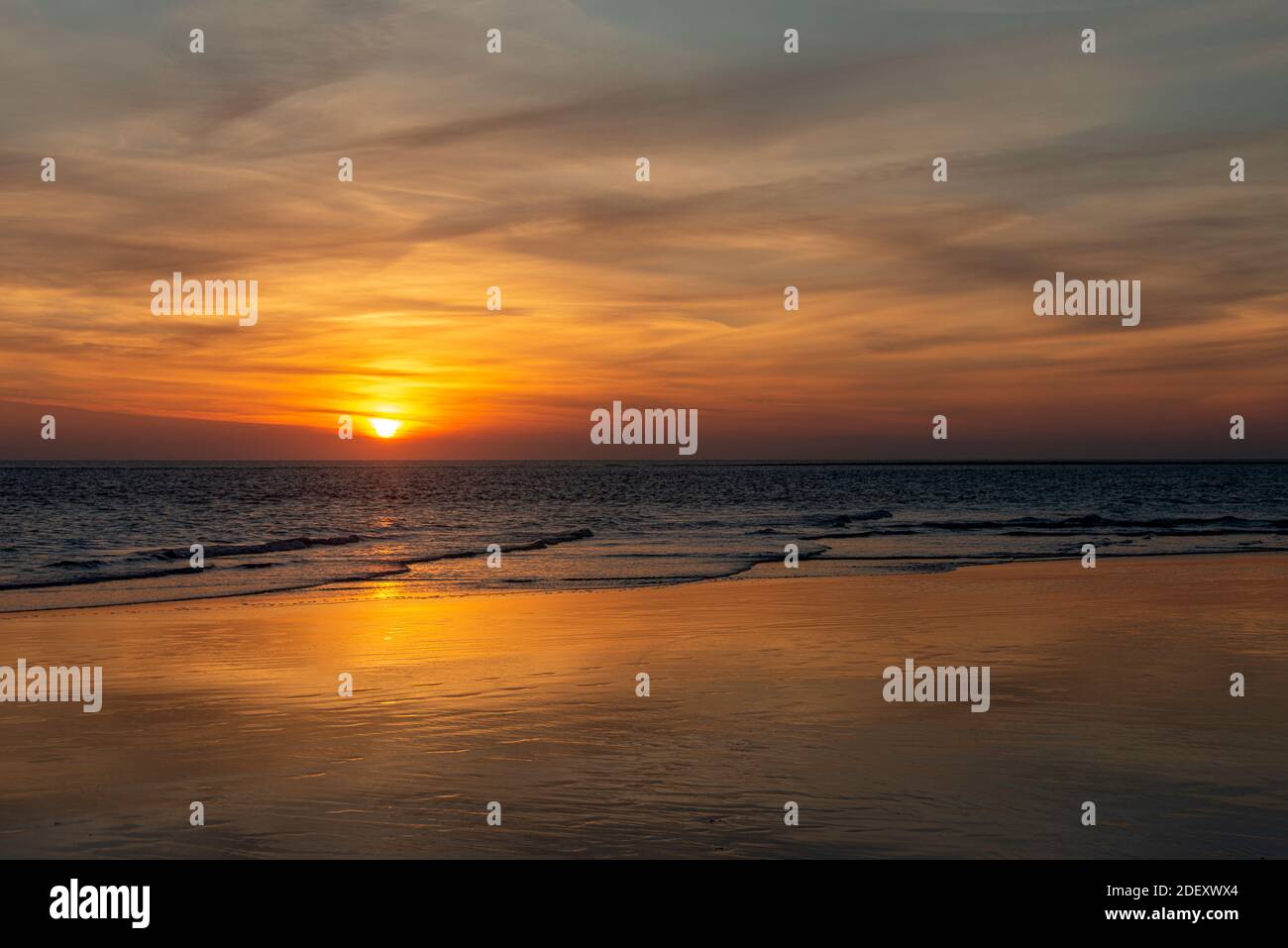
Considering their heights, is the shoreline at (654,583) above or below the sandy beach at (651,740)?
above

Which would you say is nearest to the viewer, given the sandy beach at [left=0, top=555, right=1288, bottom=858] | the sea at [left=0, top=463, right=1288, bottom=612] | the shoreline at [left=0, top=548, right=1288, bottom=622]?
the sandy beach at [left=0, top=555, right=1288, bottom=858]

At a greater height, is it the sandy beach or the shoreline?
the shoreline

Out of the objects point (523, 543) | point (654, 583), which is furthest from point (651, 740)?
point (523, 543)

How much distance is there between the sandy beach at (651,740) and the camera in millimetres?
7355

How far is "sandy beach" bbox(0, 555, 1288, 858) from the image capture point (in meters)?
7.36

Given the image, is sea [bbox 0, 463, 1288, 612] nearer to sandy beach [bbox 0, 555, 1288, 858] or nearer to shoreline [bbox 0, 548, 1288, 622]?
shoreline [bbox 0, 548, 1288, 622]

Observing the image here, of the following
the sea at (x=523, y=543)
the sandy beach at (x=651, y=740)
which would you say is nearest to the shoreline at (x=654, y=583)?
the sea at (x=523, y=543)

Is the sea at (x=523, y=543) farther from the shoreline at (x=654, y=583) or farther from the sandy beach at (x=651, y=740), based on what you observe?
the sandy beach at (x=651, y=740)

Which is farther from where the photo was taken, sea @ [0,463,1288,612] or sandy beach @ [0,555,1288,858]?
sea @ [0,463,1288,612]

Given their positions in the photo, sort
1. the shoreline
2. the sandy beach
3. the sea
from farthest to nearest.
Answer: the sea
the shoreline
the sandy beach

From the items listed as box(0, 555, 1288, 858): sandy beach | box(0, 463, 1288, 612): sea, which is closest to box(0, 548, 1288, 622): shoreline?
box(0, 463, 1288, 612): sea
